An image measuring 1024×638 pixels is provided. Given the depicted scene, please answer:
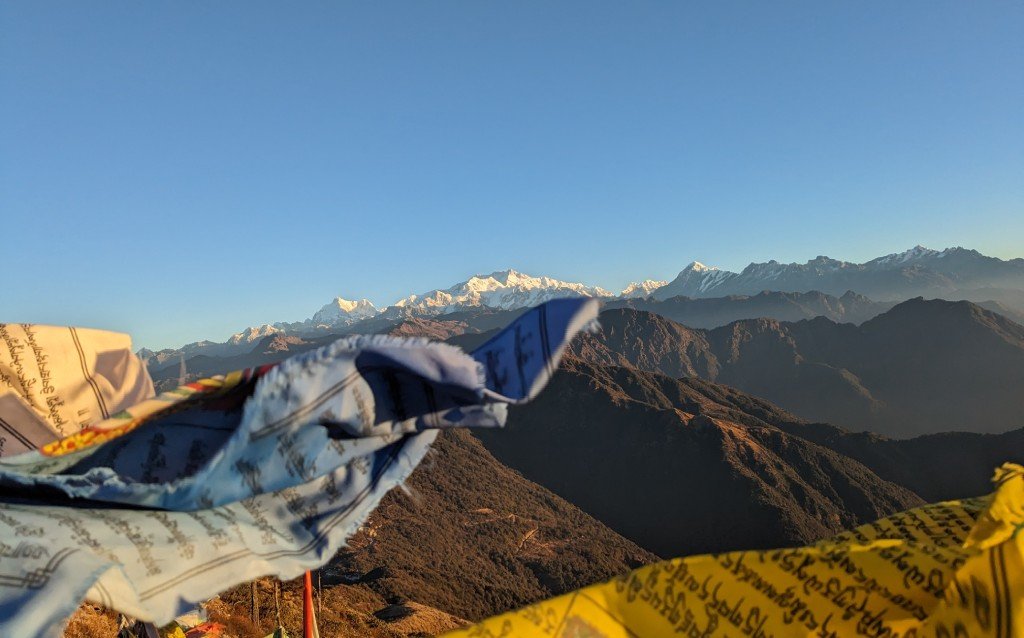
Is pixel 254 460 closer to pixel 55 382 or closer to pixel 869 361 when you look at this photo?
pixel 55 382

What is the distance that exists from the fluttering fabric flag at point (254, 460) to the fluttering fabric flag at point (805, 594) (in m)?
0.63

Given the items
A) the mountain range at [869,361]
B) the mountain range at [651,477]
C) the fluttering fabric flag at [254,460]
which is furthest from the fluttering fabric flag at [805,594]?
the mountain range at [869,361]

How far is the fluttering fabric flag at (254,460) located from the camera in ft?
5.07

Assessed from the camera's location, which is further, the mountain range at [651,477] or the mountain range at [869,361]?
the mountain range at [869,361]

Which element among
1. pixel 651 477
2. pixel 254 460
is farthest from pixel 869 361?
pixel 254 460

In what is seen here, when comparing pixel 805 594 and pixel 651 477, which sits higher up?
pixel 805 594

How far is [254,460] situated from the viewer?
5.69ft

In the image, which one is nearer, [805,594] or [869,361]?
[805,594]

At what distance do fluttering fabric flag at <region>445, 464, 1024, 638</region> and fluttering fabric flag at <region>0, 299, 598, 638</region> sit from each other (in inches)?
24.9

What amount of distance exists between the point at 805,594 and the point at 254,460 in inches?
68.2

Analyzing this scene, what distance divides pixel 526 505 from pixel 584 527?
296 inches

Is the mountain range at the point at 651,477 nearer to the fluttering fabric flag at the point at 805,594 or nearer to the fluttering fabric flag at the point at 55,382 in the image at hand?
the fluttering fabric flag at the point at 55,382

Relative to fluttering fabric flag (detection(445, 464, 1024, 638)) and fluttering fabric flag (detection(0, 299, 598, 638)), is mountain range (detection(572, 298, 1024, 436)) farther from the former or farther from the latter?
fluttering fabric flag (detection(0, 299, 598, 638))

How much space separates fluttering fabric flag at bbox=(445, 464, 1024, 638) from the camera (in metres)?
1.56
